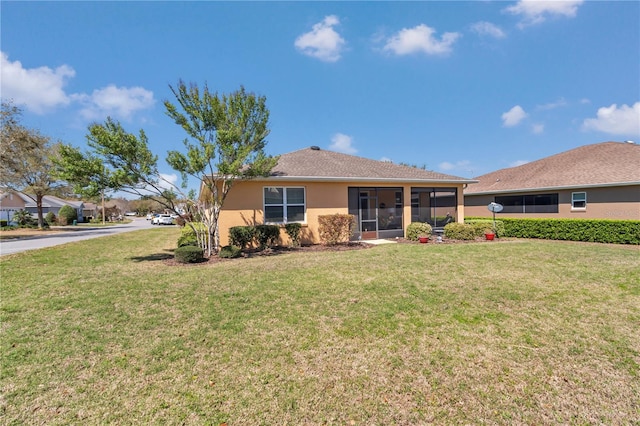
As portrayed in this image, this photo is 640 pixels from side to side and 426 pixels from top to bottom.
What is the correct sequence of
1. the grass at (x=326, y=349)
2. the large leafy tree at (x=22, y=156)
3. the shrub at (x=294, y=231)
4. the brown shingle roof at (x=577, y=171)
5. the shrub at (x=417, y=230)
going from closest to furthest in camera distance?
the grass at (x=326, y=349) < the shrub at (x=294, y=231) < the shrub at (x=417, y=230) < the brown shingle roof at (x=577, y=171) < the large leafy tree at (x=22, y=156)

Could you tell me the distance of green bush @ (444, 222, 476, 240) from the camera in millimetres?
13227

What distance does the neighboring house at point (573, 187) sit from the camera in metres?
14.7

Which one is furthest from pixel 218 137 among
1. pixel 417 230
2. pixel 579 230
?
pixel 579 230

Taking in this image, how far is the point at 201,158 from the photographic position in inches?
345

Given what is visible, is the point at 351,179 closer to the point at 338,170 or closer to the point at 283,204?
the point at 338,170

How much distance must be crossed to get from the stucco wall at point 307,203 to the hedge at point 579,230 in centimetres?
484

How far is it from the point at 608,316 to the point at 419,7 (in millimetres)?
11335

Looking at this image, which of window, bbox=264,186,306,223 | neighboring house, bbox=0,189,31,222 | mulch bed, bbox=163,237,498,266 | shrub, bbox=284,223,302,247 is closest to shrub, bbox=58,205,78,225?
neighboring house, bbox=0,189,31,222

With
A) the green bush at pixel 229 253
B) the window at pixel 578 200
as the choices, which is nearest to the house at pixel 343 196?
the green bush at pixel 229 253

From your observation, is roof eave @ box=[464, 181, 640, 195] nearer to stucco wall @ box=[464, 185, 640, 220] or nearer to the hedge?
stucco wall @ box=[464, 185, 640, 220]

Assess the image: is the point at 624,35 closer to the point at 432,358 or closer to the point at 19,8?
the point at 432,358

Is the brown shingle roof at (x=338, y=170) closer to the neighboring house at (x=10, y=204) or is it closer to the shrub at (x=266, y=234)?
the shrub at (x=266, y=234)

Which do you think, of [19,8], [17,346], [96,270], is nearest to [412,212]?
[96,270]

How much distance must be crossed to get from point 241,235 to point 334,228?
3636mm
